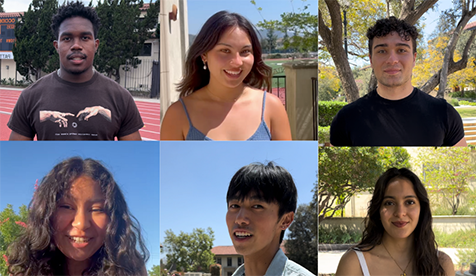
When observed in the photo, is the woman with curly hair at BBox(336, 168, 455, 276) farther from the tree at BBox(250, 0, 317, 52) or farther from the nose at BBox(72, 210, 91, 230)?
the nose at BBox(72, 210, 91, 230)

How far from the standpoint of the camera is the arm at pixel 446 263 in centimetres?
292

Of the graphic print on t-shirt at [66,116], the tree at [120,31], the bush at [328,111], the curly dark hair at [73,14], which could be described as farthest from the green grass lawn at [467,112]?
the curly dark hair at [73,14]

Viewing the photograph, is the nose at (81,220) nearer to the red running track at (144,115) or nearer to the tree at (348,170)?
the red running track at (144,115)

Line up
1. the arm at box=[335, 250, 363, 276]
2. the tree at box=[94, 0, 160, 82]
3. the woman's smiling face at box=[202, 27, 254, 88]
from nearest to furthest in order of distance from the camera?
the woman's smiling face at box=[202, 27, 254, 88]
the arm at box=[335, 250, 363, 276]
the tree at box=[94, 0, 160, 82]

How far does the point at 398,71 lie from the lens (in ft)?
9.54

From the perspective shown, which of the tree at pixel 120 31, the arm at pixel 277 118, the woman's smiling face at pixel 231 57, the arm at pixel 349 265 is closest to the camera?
the woman's smiling face at pixel 231 57

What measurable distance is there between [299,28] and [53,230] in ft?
7.24

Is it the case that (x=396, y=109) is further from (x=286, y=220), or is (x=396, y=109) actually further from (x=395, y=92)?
(x=286, y=220)

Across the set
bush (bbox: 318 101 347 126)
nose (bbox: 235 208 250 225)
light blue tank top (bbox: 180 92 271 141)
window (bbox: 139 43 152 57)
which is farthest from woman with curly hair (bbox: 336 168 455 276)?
window (bbox: 139 43 152 57)

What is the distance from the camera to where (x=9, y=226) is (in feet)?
9.71

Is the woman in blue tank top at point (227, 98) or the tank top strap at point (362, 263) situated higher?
the woman in blue tank top at point (227, 98)

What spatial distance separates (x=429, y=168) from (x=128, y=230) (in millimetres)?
2229

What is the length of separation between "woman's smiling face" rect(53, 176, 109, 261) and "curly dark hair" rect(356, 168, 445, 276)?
73.1 inches

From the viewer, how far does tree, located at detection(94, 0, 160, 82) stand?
116 inches
